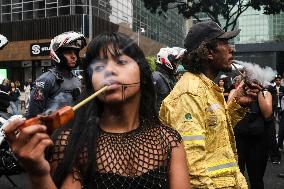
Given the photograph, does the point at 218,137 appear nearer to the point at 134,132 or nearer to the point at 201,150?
the point at 201,150

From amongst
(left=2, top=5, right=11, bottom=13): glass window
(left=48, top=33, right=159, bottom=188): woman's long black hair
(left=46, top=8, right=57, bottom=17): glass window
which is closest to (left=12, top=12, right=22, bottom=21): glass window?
(left=2, top=5, right=11, bottom=13): glass window

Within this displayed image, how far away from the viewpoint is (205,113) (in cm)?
274

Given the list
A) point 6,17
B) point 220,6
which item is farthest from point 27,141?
point 6,17

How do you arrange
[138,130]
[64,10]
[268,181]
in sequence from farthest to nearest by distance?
[64,10], [268,181], [138,130]

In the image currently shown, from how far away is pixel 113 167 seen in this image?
1.83 meters

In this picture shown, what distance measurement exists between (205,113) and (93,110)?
996 millimetres

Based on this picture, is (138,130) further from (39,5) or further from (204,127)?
(39,5)

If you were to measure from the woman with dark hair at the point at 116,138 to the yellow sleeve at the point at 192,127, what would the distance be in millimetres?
519

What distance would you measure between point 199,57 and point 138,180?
4.84 ft

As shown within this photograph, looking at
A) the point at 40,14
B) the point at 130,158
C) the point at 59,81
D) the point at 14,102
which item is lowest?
the point at 14,102

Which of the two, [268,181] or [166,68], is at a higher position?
[166,68]

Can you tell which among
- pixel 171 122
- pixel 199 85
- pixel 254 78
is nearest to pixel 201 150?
pixel 171 122

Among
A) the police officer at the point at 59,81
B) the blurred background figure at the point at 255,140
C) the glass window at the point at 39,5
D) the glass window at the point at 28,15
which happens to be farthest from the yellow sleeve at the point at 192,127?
the glass window at the point at 28,15

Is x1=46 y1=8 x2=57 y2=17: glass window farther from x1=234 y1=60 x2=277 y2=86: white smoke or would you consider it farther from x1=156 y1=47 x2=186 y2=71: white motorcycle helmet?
x1=234 y1=60 x2=277 y2=86: white smoke
